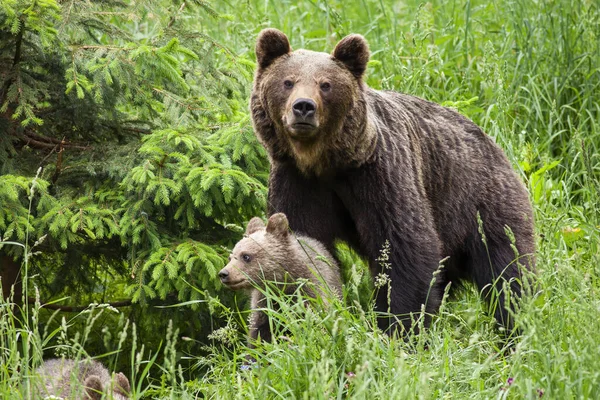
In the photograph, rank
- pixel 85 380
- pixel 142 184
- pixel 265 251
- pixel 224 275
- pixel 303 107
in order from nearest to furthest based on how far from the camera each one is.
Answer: pixel 85 380 < pixel 303 107 < pixel 224 275 < pixel 265 251 < pixel 142 184

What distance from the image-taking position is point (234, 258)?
5398mm

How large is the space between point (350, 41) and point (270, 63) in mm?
469

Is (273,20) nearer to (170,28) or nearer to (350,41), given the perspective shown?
(170,28)

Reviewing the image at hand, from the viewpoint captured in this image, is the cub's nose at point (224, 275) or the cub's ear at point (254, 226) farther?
the cub's ear at point (254, 226)

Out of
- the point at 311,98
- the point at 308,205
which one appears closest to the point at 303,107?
the point at 311,98

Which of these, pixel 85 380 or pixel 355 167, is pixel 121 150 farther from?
pixel 85 380

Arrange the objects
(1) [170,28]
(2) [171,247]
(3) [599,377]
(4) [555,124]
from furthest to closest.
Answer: (4) [555,124]
(1) [170,28]
(2) [171,247]
(3) [599,377]

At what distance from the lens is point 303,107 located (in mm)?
4809

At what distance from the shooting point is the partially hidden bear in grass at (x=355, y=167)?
5.04m

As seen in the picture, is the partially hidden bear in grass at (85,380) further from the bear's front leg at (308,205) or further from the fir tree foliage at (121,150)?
the bear's front leg at (308,205)

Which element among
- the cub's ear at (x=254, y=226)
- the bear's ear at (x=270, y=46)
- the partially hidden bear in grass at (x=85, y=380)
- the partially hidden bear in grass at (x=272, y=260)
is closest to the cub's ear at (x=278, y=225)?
the partially hidden bear in grass at (x=272, y=260)

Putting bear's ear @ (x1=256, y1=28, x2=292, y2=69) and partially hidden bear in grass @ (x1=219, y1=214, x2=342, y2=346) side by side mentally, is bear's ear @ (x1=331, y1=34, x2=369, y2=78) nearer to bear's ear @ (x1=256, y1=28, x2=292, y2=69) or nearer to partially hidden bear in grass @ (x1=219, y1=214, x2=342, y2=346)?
bear's ear @ (x1=256, y1=28, x2=292, y2=69)

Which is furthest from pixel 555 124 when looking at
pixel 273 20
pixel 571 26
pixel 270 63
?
pixel 270 63

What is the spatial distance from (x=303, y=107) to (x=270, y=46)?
56 cm
